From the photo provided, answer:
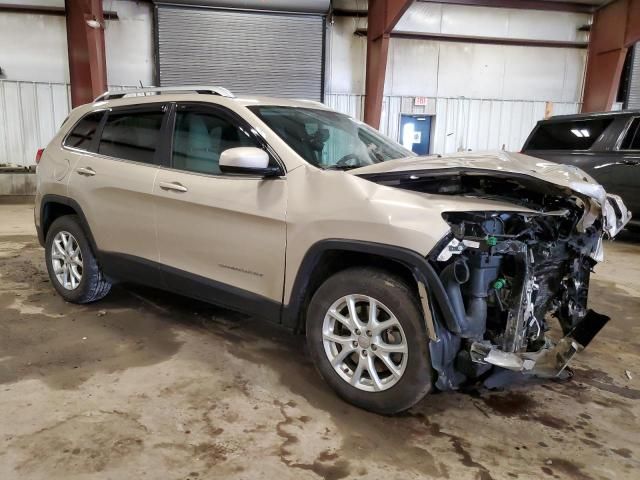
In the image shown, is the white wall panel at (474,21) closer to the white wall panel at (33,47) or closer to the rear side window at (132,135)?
the white wall panel at (33,47)

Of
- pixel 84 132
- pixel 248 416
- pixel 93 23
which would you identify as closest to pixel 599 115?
pixel 84 132

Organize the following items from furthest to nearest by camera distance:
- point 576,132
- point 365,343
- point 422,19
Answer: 1. point 422,19
2. point 576,132
3. point 365,343

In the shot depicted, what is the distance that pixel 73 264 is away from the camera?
13.3ft

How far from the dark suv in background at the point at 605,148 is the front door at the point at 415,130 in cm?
546

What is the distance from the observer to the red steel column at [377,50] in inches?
422

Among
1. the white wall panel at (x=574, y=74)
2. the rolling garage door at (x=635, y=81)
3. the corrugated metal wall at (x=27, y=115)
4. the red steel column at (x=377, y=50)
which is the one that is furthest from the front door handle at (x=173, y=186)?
the rolling garage door at (x=635, y=81)

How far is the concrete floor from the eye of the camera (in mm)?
2133

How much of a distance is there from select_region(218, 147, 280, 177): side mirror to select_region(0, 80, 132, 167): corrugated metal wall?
10426mm

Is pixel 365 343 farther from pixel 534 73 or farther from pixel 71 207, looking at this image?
pixel 534 73

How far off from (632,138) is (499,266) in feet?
18.4

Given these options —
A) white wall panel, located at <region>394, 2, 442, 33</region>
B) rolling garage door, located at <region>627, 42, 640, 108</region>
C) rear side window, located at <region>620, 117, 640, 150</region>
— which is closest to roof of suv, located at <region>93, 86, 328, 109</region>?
rear side window, located at <region>620, 117, 640, 150</region>

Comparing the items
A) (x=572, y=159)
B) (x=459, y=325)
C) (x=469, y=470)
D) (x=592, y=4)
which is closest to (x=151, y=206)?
(x=459, y=325)

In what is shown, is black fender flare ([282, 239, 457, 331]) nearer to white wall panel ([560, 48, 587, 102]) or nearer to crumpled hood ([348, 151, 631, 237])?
crumpled hood ([348, 151, 631, 237])

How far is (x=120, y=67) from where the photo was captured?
11594mm
